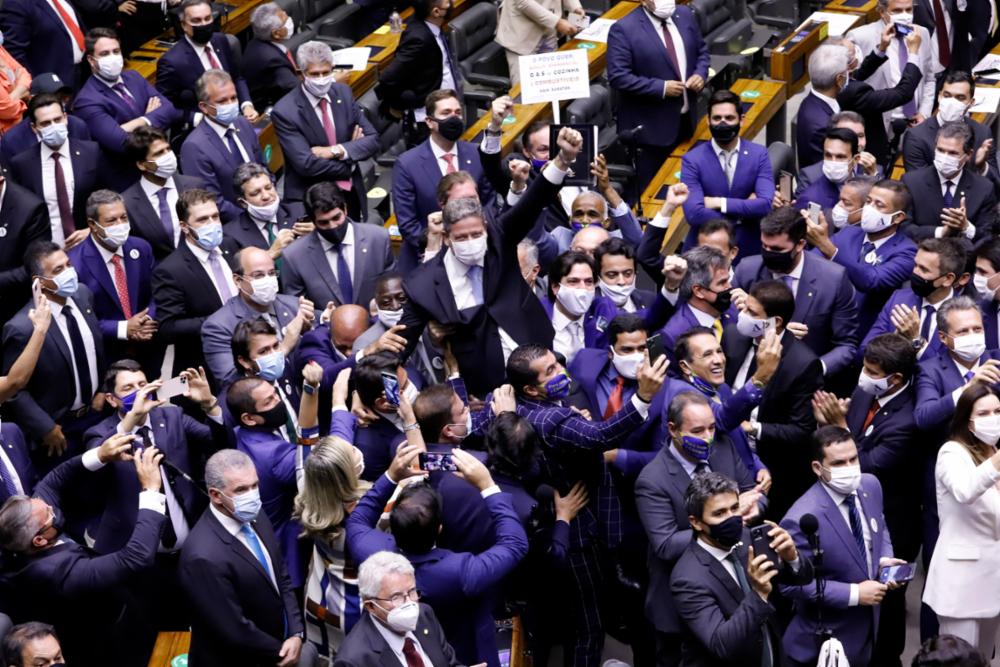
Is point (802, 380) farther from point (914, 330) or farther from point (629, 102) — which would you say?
point (629, 102)

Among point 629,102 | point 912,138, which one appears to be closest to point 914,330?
point 912,138

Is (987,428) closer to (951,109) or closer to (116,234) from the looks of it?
(951,109)

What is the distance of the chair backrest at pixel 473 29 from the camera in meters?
11.5

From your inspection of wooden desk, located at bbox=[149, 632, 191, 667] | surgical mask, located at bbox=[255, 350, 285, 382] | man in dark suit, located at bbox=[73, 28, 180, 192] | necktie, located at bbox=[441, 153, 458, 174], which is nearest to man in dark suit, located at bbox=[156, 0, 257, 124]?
man in dark suit, located at bbox=[73, 28, 180, 192]

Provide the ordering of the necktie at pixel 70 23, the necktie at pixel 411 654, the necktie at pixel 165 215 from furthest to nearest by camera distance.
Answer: the necktie at pixel 70 23
the necktie at pixel 165 215
the necktie at pixel 411 654

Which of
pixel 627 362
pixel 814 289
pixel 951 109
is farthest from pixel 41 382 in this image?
pixel 951 109

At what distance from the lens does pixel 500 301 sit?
23.7 ft

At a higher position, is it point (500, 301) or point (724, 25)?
point (500, 301)

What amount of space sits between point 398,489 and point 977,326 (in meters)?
2.63

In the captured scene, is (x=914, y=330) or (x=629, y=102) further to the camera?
(x=629, y=102)

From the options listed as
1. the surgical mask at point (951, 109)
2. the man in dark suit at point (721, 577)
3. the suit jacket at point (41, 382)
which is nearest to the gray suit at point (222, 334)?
the suit jacket at point (41, 382)

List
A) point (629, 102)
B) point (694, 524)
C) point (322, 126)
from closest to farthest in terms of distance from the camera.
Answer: point (694, 524) < point (322, 126) < point (629, 102)

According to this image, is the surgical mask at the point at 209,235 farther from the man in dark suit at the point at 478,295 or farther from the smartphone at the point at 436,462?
the smartphone at the point at 436,462

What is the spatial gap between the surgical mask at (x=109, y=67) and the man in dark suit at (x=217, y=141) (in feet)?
1.86
